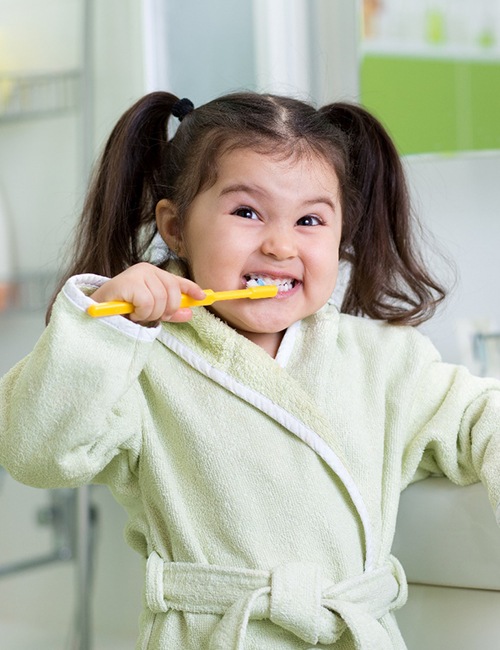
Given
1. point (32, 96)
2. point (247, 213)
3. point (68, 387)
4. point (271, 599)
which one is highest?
point (32, 96)

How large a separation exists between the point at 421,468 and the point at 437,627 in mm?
164

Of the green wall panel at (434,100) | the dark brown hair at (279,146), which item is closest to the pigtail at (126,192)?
the dark brown hair at (279,146)

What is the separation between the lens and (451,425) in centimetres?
100

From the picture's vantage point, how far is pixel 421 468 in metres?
1.03

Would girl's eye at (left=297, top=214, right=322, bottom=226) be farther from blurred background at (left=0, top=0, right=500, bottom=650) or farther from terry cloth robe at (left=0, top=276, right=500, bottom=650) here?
blurred background at (left=0, top=0, right=500, bottom=650)

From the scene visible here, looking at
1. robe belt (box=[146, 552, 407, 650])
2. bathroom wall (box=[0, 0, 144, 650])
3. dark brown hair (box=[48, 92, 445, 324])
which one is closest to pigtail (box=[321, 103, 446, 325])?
dark brown hair (box=[48, 92, 445, 324])

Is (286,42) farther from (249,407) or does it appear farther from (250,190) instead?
(249,407)

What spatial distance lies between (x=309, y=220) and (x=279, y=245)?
0.07 meters

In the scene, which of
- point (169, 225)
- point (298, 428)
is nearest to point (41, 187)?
point (169, 225)

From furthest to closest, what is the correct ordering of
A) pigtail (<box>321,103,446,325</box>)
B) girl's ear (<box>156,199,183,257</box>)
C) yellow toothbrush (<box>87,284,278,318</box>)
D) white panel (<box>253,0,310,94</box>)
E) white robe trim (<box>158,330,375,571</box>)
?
1. white panel (<box>253,0,310,94</box>)
2. pigtail (<box>321,103,446,325</box>)
3. girl's ear (<box>156,199,183,257</box>)
4. white robe trim (<box>158,330,375,571</box>)
5. yellow toothbrush (<box>87,284,278,318</box>)

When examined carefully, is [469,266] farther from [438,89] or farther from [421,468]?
[421,468]

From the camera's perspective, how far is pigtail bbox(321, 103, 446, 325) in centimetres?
114

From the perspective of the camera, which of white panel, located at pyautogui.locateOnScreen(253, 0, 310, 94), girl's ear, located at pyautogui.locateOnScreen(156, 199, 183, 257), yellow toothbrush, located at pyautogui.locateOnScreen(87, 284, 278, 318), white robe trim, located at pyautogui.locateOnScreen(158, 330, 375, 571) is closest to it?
yellow toothbrush, located at pyautogui.locateOnScreen(87, 284, 278, 318)

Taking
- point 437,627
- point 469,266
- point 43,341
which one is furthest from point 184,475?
point 469,266
